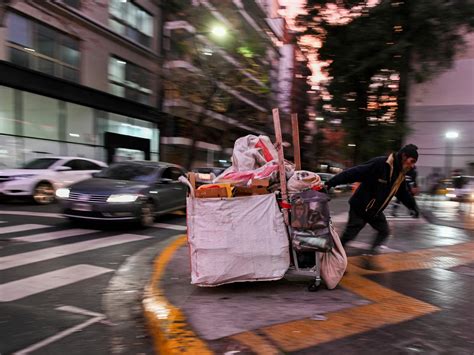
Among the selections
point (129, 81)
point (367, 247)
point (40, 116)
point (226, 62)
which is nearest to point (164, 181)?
point (367, 247)

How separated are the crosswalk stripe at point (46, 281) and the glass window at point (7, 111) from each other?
1402cm

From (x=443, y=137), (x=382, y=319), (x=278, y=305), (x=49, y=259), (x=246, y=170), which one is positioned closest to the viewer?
(x=382, y=319)

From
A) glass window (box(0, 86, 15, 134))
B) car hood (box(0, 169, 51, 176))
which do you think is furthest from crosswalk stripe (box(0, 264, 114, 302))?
glass window (box(0, 86, 15, 134))

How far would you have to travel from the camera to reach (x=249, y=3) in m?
23.1

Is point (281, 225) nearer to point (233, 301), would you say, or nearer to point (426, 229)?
point (233, 301)

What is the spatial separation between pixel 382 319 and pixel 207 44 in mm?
18473

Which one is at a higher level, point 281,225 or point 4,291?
point 281,225

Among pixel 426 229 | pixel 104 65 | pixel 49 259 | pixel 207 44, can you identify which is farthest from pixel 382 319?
pixel 104 65

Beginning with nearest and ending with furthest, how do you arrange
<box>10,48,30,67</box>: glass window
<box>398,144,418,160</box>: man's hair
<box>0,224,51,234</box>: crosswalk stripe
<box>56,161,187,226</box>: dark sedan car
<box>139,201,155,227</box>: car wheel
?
<box>398,144,418,160</box>: man's hair
<box>0,224,51,234</box>: crosswalk stripe
<box>56,161,187,226</box>: dark sedan car
<box>139,201,155,227</box>: car wheel
<box>10,48,30,67</box>: glass window

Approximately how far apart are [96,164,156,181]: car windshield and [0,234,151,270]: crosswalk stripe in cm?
185

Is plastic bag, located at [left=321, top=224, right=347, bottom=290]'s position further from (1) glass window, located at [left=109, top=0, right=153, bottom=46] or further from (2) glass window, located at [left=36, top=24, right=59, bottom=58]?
(1) glass window, located at [left=109, top=0, right=153, bottom=46]

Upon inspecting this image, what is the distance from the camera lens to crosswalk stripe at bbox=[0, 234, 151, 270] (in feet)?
19.6

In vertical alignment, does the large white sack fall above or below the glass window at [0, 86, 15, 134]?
below

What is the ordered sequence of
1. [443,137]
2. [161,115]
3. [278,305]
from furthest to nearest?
1. [161,115]
2. [443,137]
3. [278,305]
